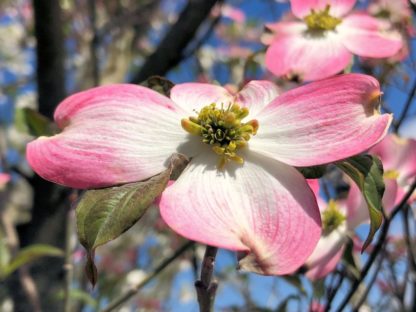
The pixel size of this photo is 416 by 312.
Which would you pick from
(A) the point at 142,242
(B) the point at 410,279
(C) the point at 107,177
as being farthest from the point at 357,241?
(A) the point at 142,242

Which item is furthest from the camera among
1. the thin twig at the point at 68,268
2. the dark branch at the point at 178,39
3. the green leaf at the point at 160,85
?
the dark branch at the point at 178,39

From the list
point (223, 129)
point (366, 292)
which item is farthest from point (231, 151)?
point (366, 292)

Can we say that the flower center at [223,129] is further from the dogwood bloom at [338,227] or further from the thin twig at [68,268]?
the thin twig at [68,268]

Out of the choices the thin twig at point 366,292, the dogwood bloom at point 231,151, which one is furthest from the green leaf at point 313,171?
the thin twig at point 366,292

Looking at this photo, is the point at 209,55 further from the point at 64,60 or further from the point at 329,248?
the point at 329,248

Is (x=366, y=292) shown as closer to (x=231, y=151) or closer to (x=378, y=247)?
(x=378, y=247)

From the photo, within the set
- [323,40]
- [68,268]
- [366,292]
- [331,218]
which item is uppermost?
[323,40]

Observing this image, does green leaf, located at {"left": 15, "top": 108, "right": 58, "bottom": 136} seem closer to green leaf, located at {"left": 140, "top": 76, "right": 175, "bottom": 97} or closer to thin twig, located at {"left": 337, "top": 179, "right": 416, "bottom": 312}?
green leaf, located at {"left": 140, "top": 76, "right": 175, "bottom": 97}
